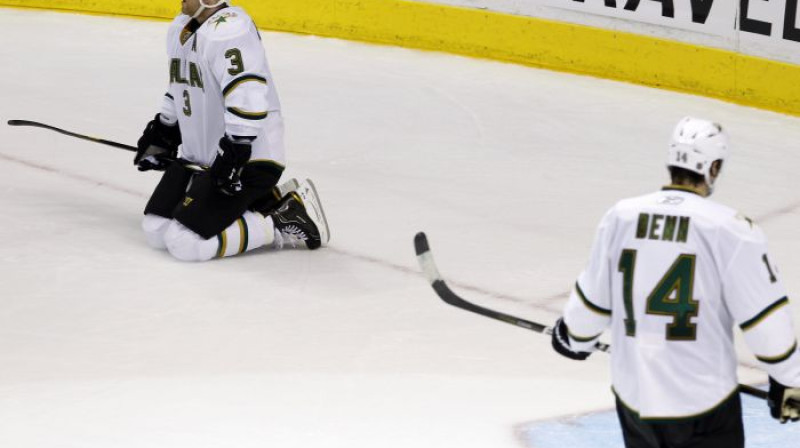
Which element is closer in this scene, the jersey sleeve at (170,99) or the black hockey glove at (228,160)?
the black hockey glove at (228,160)

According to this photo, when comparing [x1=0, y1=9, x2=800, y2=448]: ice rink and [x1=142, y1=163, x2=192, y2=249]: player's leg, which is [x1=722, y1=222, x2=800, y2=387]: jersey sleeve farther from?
[x1=142, y1=163, x2=192, y2=249]: player's leg

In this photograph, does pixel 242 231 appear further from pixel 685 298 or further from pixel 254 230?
pixel 685 298

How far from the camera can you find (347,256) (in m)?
4.64

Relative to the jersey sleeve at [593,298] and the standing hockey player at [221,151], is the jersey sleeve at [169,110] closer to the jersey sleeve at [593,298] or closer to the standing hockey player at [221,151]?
the standing hockey player at [221,151]

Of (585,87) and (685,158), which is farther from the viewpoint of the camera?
(585,87)

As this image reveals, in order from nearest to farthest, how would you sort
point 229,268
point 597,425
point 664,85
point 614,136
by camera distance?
point 597,425 → point 229,268 → point 614,136 → point 664,85

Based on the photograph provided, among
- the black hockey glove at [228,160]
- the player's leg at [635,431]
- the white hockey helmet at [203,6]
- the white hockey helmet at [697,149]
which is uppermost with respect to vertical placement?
the white hockey helmet at [697,149]

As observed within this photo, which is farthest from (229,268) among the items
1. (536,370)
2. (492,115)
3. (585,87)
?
(585,87)

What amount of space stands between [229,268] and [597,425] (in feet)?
4.94

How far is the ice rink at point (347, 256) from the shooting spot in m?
3.43

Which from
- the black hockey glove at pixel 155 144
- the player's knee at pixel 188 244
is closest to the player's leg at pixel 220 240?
the player's knee at pixel 188 244

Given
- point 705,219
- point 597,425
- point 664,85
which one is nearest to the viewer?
point 705,219

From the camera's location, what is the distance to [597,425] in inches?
132

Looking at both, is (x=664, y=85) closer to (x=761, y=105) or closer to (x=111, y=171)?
(x=761, y=105)
